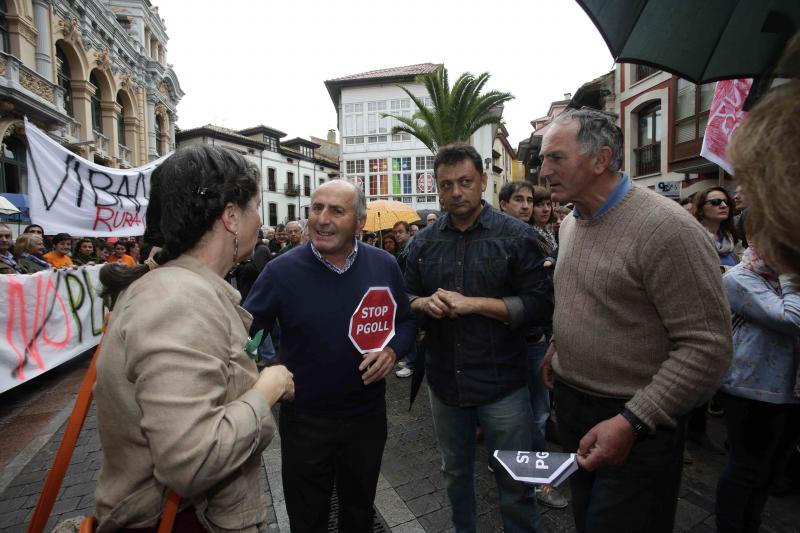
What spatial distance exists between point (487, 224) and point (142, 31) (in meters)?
30.0

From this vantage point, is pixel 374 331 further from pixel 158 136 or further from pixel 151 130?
pixel 158 136

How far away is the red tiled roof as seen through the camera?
34.8 metres

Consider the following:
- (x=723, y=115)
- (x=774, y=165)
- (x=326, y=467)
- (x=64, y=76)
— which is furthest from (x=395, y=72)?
(x=774, y=165)

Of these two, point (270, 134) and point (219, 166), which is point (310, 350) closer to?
point (219, 166)

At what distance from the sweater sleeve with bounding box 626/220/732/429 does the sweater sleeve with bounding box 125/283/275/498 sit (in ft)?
4.46

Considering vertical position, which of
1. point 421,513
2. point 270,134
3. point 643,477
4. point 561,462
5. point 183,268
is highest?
point 270,134

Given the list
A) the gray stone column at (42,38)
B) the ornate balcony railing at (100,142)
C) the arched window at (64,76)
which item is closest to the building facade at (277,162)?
the ornate balcony railing at (100,142)

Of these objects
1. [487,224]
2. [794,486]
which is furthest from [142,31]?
[794,486]

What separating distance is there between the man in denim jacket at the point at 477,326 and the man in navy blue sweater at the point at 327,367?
0.34 meters

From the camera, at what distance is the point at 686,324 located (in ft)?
4.92

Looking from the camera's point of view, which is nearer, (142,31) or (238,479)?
(238,479)

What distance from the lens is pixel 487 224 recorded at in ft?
7.89

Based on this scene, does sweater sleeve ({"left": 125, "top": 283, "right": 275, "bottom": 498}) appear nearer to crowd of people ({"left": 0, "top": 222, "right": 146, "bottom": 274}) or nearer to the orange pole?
the orange pole

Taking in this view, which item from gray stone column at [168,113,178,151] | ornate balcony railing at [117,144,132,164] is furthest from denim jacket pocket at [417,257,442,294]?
gray stone column at [168,113,178,151]
